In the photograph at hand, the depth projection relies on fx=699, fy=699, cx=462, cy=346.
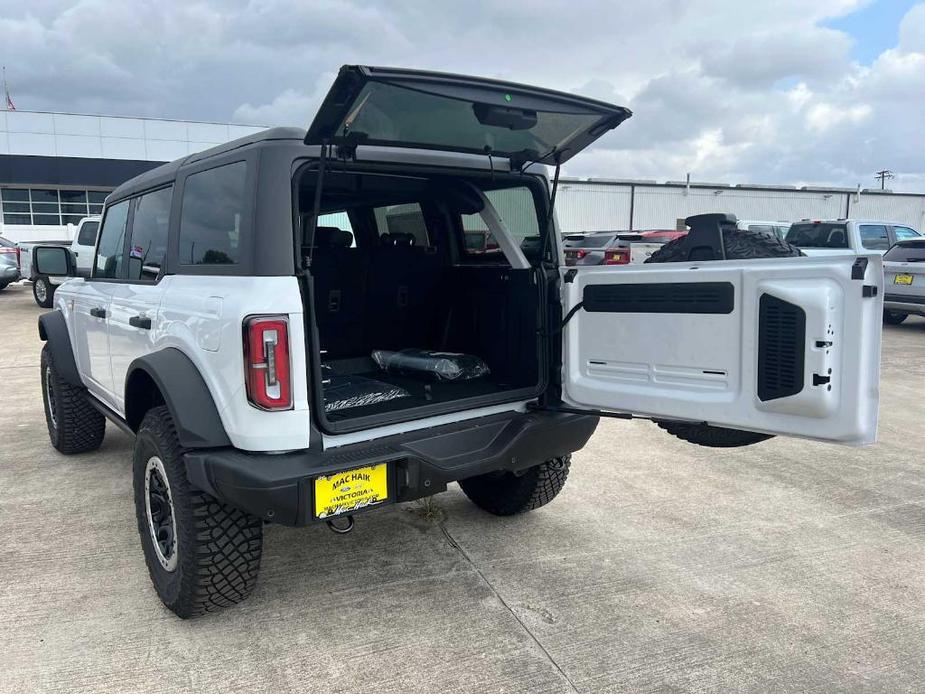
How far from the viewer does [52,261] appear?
14.3 feet

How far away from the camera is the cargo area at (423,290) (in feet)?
10.9

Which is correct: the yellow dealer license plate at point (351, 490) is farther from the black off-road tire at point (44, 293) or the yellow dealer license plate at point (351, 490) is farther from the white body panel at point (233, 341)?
the black off-road tire at point (44, 293)

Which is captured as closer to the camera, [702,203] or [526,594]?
[526,594]

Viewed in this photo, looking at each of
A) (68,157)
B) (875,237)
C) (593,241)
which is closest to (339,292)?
(875,237)

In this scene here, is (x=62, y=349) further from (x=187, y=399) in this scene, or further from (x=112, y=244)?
(x=187, y=399)

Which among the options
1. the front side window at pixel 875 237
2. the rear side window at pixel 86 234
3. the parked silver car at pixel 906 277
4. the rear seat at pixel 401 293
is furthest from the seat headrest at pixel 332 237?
the front side window at pixel 875 237

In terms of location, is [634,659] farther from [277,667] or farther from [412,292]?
[412,292]

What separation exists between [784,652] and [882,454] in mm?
2934

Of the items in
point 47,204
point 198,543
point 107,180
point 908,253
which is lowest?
point 198,543

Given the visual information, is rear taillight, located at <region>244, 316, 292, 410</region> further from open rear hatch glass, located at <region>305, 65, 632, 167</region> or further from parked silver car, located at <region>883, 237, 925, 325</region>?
parked silver car, located at <region>883, 237, 925, 325</region>

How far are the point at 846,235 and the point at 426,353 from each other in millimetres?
10958

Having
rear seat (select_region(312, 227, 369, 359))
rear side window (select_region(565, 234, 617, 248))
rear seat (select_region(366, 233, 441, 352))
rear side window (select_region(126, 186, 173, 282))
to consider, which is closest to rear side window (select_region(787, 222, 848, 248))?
rear side window (select_region(565, 234, 617, 248))

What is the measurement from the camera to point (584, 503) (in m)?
4.05

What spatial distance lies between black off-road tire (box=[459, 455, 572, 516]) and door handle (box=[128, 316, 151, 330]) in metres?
1.86
